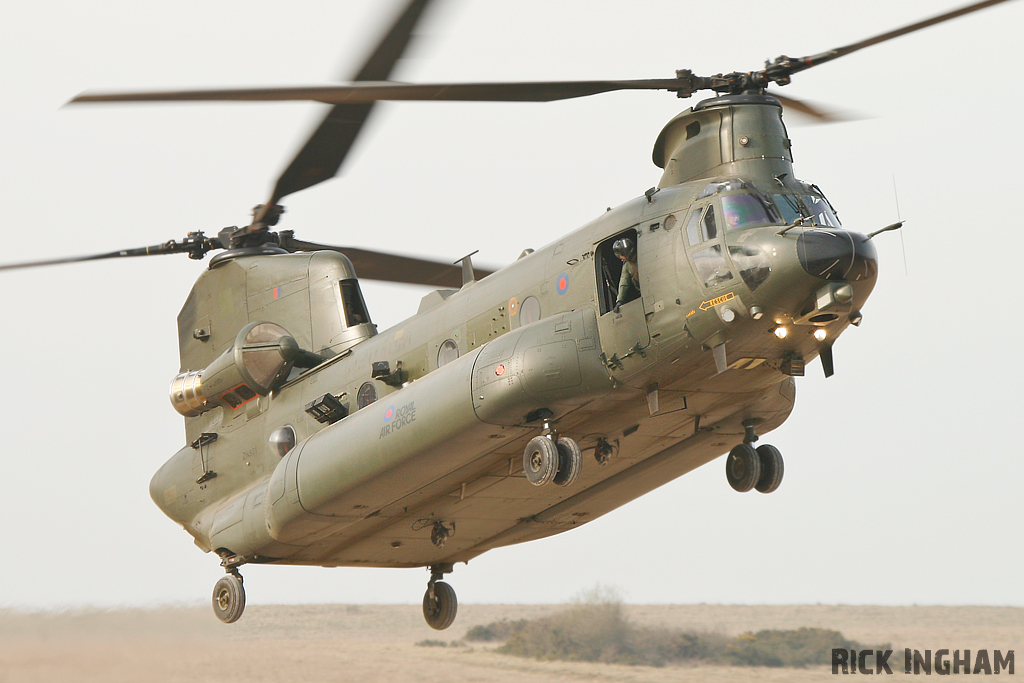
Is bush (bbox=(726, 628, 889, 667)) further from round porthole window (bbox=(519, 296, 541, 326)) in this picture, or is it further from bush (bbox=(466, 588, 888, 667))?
round porthole window (bbox=(519, 296, 541, 326))

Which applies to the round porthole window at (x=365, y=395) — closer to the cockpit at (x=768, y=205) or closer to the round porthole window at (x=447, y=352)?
the round porthole window at (x=447, y=352)

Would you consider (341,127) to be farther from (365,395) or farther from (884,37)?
(884,37)

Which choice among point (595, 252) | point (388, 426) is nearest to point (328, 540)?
point (388, 426)

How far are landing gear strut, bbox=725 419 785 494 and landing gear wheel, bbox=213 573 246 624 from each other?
19.3ft

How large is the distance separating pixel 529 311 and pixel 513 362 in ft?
3.10

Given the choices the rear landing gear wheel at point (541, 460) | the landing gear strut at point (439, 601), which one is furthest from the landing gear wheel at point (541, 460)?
the landing gear strut at point (439, 601)

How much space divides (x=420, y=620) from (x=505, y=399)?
1663 centimetres

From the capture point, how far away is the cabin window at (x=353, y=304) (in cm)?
1409

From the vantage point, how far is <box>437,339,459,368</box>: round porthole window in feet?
38.2

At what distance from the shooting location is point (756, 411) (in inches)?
434

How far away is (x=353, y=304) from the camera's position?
14172 mm

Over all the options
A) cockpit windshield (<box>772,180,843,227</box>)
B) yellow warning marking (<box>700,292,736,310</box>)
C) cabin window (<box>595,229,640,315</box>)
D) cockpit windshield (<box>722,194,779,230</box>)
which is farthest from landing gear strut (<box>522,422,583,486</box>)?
cockpit windshield (<box>772,180,843,227</box>)

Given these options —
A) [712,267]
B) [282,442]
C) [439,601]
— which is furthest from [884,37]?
[439,601]

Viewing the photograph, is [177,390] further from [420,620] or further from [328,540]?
[420,620]
